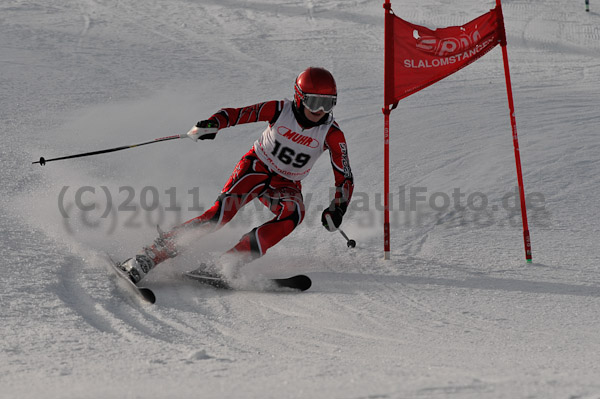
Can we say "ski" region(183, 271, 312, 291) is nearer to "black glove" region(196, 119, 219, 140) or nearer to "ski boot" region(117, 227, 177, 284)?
"ski boot" region(117, 227, 177, 284)

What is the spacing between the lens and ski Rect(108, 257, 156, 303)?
4.16m

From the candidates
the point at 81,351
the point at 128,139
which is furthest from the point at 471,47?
the point at 128,139

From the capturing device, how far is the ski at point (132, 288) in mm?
4156

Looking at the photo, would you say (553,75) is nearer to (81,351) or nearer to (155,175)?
(155,175)

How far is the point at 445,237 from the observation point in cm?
586

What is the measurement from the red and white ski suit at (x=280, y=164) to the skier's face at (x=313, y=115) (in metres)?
0.08

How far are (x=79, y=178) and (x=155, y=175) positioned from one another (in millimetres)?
850

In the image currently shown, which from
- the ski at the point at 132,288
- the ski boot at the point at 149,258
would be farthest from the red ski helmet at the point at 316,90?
the ski at the point at 132,288

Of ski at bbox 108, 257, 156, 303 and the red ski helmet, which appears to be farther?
the red ski helmet

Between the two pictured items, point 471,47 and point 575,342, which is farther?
point 471,47

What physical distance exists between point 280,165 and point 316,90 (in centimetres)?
68

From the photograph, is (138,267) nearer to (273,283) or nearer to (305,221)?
(273,283)

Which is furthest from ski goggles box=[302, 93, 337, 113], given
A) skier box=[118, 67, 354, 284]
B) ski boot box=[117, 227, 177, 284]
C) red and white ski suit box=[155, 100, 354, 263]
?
ski boot box=[117, 227, 177, 284]

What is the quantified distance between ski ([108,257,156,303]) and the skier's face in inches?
66.9
